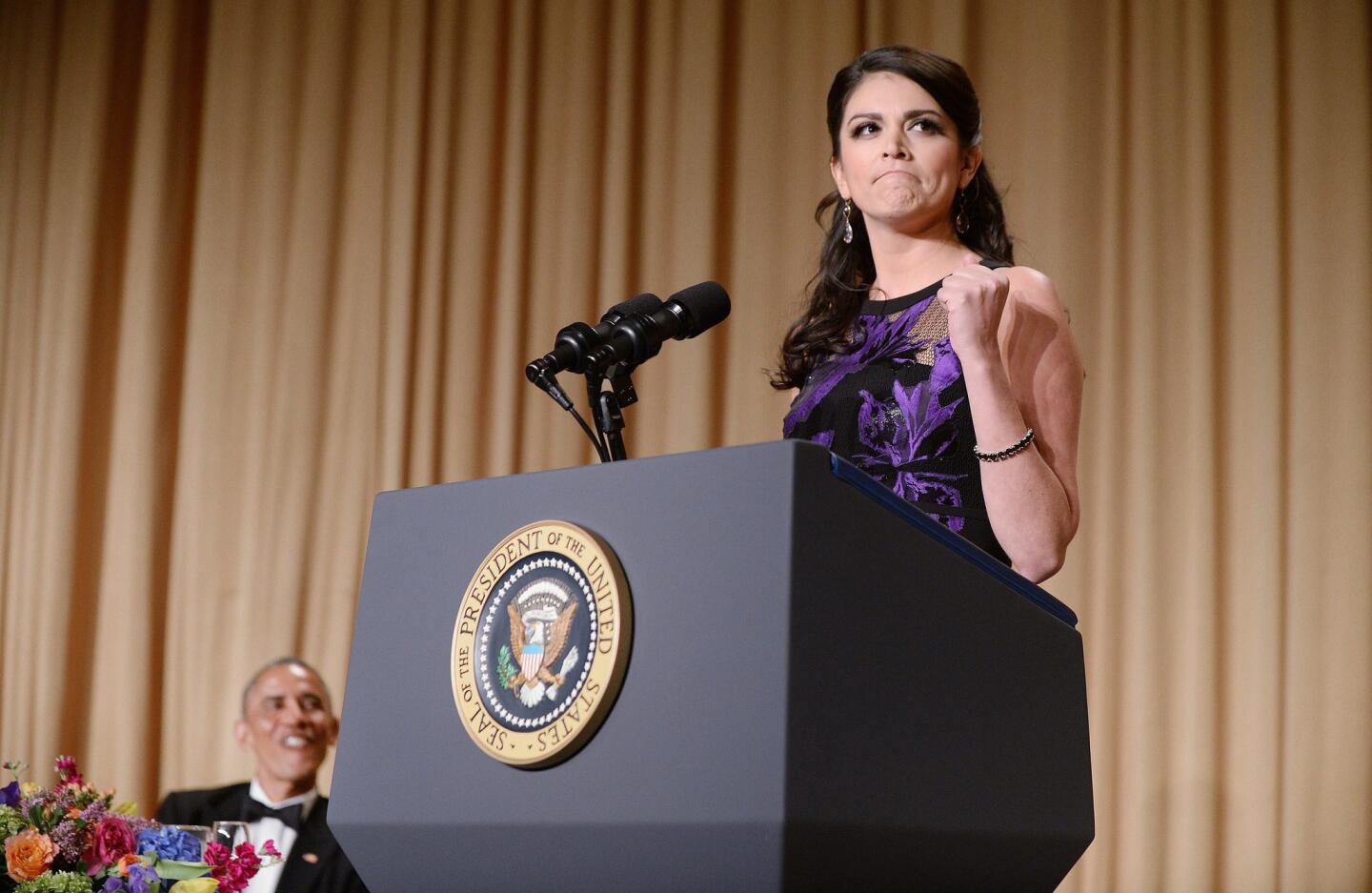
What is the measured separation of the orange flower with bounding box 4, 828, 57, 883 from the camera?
1.74 m

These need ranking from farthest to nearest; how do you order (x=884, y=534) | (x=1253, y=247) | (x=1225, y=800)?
(x=1253, y=247)
(x=1225, y=800)
(x=884, y=534)

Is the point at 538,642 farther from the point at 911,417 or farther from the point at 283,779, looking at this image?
the point at 283,779

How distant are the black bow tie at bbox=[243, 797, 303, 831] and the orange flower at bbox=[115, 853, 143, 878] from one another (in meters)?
2.32

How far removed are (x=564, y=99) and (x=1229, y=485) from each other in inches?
96.9

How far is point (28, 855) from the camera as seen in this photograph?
175 cm

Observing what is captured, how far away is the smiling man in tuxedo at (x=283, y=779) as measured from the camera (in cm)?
400

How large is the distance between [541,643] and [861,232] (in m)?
1.02

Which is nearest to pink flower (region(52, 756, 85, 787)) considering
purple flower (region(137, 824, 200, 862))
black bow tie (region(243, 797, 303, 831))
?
purple flower (region(137, 824, 200, 862))

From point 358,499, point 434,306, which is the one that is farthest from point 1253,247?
point 358,499

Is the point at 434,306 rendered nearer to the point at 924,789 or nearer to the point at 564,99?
the point at 564,99

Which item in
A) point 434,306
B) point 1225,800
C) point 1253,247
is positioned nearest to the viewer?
point 1225,800

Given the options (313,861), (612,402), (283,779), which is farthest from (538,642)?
(283,779)

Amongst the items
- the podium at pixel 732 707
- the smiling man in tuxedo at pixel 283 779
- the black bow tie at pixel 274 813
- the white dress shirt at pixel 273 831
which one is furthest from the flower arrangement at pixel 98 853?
the black bow tie at pixel 274 813

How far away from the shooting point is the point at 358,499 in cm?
502
